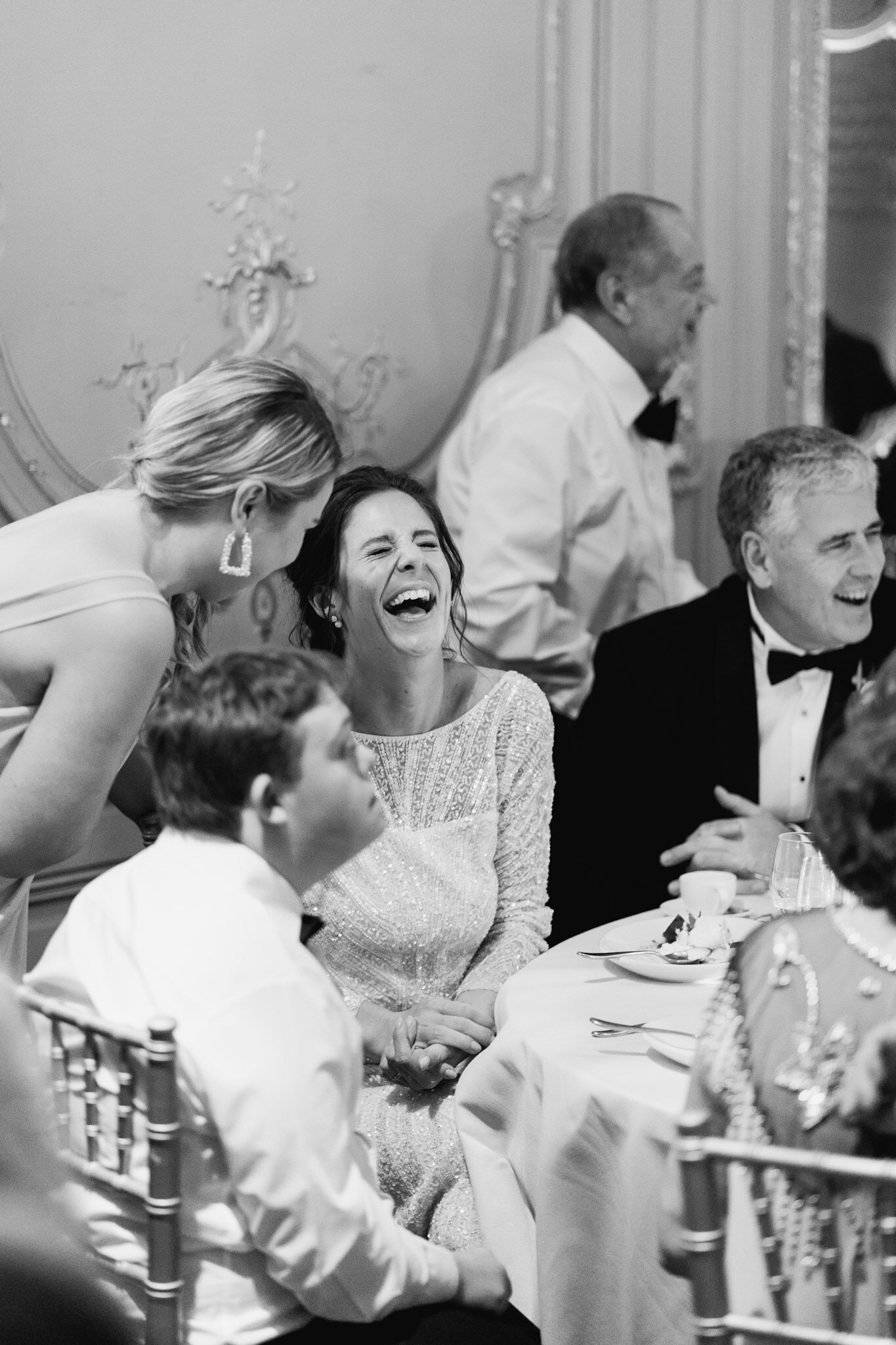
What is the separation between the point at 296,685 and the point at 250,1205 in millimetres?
457

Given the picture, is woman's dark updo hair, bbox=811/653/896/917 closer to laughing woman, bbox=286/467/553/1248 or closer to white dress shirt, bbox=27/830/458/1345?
white dress shirt, bbox=27/830/458/1345

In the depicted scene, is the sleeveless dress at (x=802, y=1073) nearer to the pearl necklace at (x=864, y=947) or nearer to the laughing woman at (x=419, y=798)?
the pearl necklace at (x=864, y=947)

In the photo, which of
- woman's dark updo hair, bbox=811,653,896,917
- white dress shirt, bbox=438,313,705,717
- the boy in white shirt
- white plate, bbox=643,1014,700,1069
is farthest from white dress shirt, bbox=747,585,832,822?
woman's dark updo hair, bbox=811,653,896,917

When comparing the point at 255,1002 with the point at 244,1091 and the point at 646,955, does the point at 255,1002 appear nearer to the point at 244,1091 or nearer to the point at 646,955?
the point at 244,1091

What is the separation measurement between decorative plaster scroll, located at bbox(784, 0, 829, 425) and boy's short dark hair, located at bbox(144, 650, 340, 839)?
3.56 meters

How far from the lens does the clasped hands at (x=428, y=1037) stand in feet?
7.20

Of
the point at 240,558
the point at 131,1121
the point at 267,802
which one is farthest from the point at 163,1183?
the point at 240,558

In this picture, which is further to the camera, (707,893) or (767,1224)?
(707,893)

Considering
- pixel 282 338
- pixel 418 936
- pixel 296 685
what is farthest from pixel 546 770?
pixel 282 338

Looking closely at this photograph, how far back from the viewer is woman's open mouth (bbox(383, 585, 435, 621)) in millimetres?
2482

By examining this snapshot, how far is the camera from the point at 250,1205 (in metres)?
1.40

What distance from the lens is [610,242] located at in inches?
156

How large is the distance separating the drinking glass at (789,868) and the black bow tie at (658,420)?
83.2 inches

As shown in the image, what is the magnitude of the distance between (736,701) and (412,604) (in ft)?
2.91
